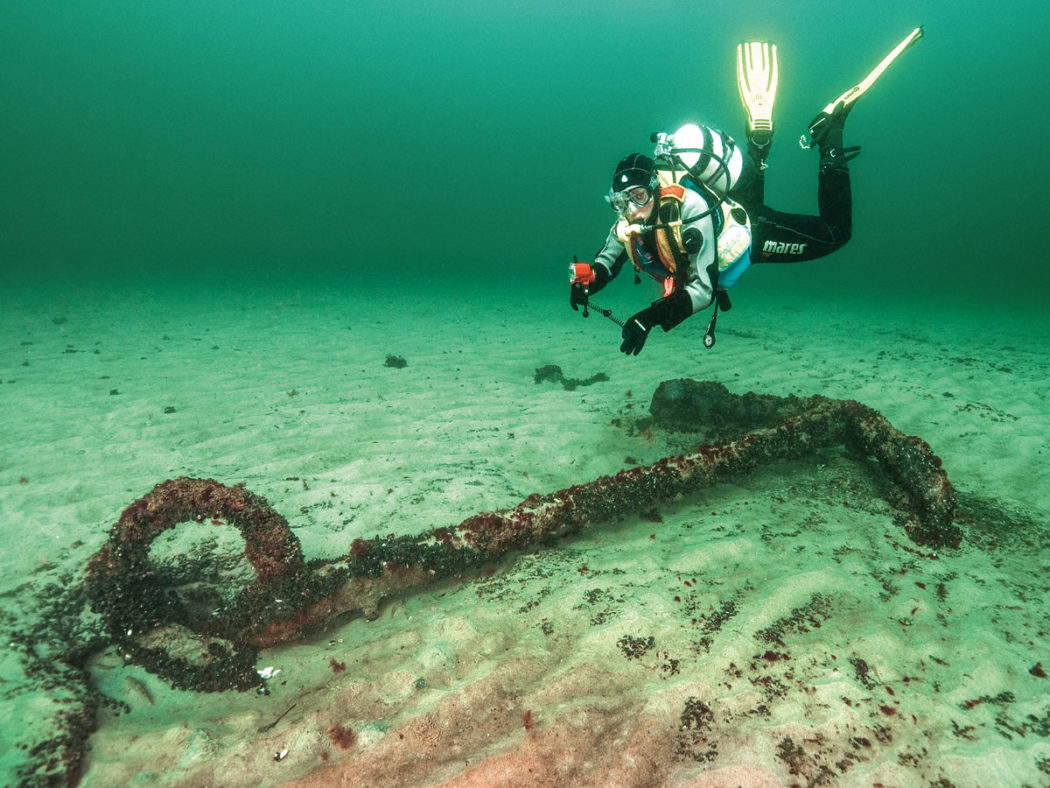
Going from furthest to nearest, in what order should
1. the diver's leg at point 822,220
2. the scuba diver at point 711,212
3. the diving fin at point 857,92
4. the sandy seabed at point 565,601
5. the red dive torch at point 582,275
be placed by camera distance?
the diver's leg at point 822,220 < the diving fin at point 857,92 < the red dive torch at point 582,275 < the scuba diver at point 711,212 < the sandy seabed at point 565,601

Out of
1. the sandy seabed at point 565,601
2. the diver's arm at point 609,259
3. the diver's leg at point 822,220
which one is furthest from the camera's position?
the diver's arm at point 609,259

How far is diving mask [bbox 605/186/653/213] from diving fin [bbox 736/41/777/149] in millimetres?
1879

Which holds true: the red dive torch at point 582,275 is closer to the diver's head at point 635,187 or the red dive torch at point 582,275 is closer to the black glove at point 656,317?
the diver's head at point 635,187

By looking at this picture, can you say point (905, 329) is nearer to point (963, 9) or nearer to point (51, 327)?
point (51, 327)

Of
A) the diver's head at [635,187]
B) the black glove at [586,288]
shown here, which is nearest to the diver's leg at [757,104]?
the diver's head at [635,187]

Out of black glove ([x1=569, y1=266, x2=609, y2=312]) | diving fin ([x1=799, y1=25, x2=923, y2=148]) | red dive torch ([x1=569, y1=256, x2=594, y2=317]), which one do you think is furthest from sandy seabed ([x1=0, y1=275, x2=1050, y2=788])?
diving fin ([x1=799, y1=25, x2=923, y2=148])

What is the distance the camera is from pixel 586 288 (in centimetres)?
508

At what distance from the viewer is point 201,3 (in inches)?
3846

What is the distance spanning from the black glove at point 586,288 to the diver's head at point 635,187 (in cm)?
94

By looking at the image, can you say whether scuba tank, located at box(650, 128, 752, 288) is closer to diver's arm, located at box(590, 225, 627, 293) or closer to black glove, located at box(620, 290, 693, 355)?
black glove, located at box(620, 290, 693, 355)

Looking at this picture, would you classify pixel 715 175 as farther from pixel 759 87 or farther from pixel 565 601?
pixel 565 601

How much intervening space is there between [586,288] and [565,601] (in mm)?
3281

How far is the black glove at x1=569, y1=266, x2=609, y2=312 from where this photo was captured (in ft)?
16.2

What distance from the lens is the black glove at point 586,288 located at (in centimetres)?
495
